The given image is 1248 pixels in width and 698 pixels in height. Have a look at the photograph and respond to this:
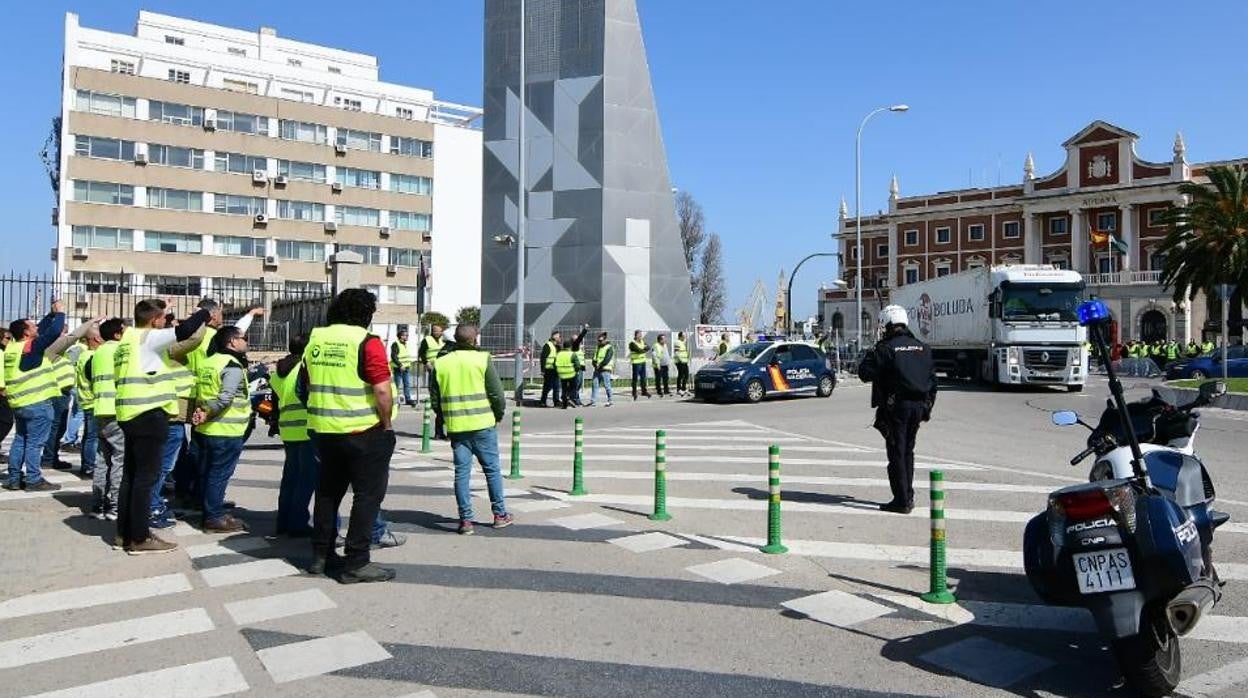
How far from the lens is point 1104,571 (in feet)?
13.9

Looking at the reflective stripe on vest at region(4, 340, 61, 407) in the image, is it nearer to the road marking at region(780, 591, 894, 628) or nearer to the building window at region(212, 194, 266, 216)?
the road marking at region(780, 591, 894, 628)

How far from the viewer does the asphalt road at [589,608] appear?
457cm

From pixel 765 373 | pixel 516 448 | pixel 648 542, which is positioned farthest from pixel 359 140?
pixel 648 542

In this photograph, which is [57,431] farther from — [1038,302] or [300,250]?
[300,250]

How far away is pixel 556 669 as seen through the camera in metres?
4.66

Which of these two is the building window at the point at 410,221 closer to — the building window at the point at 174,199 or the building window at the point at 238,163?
the building window at the point at 238,163

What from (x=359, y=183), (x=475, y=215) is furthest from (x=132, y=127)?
(x=475, y=215)

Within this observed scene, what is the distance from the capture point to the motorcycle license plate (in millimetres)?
4168

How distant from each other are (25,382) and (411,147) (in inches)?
2309

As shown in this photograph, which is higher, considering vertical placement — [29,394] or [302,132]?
[302,132]

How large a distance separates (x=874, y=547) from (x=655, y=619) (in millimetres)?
2667

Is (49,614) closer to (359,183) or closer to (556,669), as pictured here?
(556,669)

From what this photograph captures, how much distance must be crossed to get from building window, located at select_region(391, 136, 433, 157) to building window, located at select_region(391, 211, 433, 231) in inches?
165

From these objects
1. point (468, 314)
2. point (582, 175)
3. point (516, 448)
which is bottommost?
point (516, 448)
